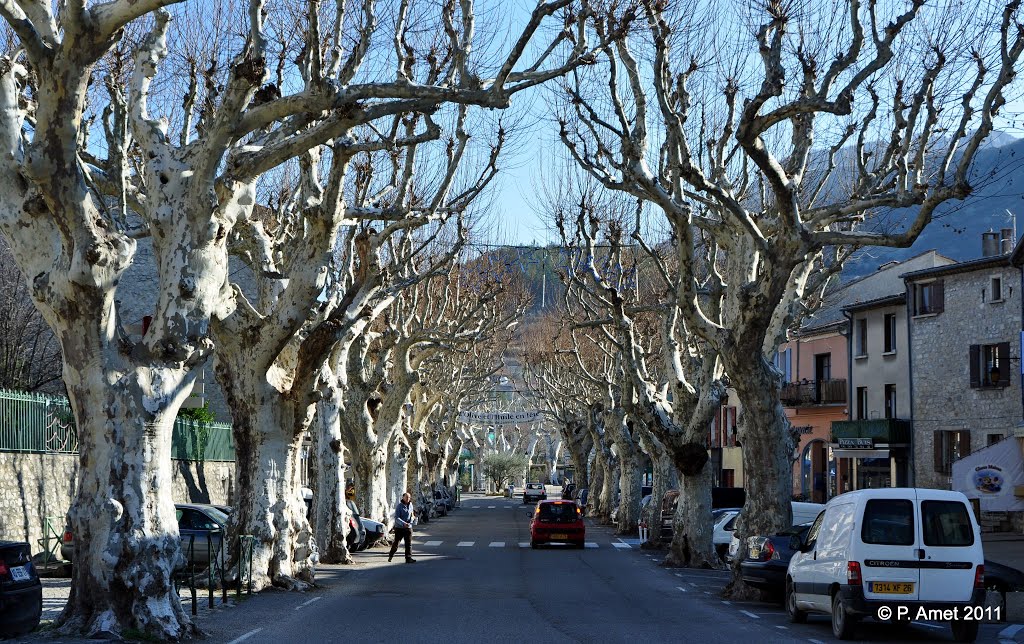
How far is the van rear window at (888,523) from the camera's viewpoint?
13656 mm

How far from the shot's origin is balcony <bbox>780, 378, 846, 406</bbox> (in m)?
51.8

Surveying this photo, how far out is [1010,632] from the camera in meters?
15.4

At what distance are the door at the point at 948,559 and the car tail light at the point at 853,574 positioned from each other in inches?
27.0

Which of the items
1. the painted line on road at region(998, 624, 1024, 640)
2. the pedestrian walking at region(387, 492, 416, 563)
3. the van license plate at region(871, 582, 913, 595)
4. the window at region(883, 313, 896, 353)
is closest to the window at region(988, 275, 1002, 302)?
the window at region(883, 313, 896, 353)

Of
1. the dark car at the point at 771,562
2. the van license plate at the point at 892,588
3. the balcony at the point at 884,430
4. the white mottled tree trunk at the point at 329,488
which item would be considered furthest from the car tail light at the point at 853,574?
the balcony at the point at 884,430

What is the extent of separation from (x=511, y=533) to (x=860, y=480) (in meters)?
15.3

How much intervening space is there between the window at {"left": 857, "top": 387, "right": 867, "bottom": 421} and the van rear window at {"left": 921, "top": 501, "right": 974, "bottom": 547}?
120 ft

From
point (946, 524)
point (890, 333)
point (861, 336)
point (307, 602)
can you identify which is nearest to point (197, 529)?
point (307, 602)

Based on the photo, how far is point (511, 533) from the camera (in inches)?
1753

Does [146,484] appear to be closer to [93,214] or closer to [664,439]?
[93,214]

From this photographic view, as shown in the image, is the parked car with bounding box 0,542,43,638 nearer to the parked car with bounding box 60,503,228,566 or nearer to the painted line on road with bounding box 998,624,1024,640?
the parked car with bounding box 60,503,228,566

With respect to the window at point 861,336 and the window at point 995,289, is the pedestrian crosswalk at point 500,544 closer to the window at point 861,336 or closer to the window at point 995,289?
the window at point 995,289

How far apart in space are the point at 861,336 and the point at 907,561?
37.4 metres

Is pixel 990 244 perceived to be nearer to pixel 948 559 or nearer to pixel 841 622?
pixel 948 559
